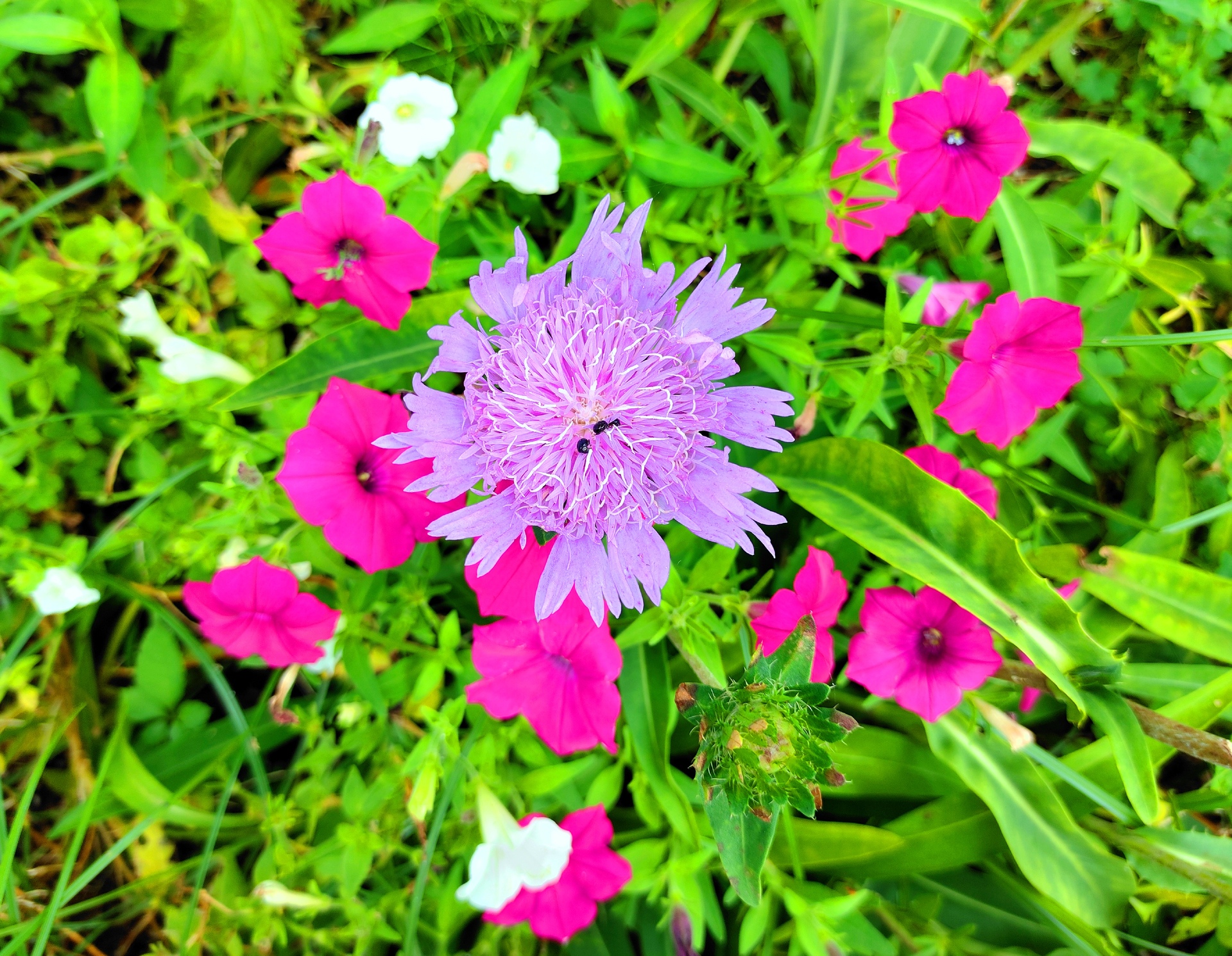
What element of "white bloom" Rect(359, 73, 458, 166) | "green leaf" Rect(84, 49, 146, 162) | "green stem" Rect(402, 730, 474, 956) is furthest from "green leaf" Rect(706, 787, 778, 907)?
"green leaf" Rect(84, 49, 146, 162)

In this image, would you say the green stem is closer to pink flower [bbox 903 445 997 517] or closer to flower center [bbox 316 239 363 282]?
flower center [bbox 316 239 363 282]

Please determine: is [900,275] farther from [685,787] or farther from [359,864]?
[359,864]

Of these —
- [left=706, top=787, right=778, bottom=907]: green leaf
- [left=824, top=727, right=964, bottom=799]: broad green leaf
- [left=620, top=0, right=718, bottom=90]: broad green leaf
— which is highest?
[left=620, top=0, right=718, bottom=90]: broad green leaf

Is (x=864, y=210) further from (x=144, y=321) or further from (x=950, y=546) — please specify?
(x=144, y=321)

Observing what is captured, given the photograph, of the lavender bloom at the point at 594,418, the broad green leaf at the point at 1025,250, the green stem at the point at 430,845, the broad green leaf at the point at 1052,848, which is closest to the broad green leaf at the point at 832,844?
the broad green leaf at the point at 1052,848

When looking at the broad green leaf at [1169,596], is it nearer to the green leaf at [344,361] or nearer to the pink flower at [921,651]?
the pink flower at [921,651]

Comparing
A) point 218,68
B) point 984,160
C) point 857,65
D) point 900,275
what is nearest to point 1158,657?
point 900,275
